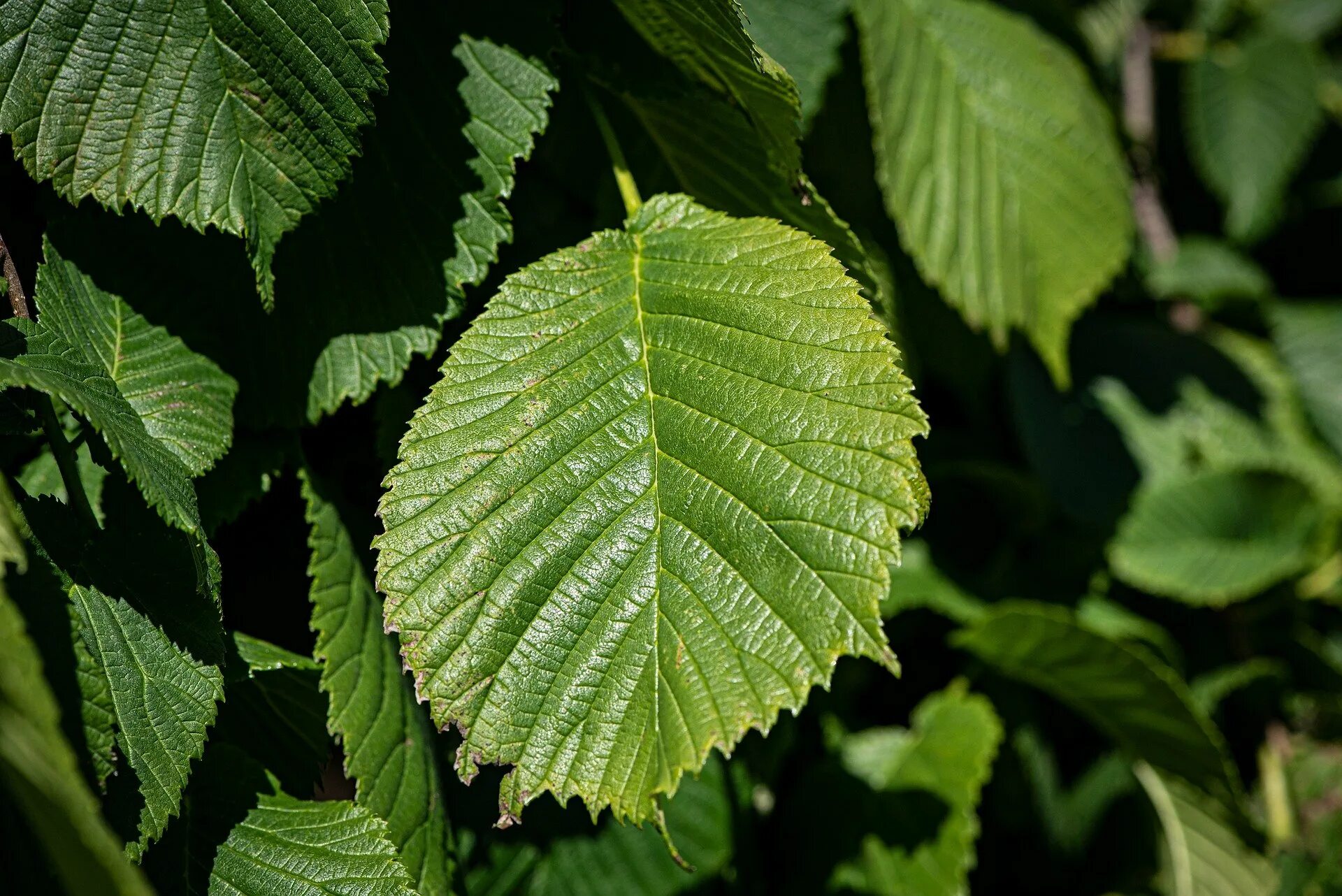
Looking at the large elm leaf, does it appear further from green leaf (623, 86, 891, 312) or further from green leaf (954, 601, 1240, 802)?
green leaf (954, 601, 1240, 802)

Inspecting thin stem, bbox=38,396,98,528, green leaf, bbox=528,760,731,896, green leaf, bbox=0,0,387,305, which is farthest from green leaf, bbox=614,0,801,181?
green leaf, bbox=528,760,731,896

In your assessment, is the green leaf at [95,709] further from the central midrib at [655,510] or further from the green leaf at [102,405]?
the central midrib at [655,510]

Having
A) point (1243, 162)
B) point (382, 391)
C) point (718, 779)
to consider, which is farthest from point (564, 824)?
point (1243, 162)

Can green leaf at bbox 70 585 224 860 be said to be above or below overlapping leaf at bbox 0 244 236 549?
below

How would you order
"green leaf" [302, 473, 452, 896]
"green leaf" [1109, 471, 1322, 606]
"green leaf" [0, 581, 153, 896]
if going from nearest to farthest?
"green leaf" [0, 581, 153, 896] < "green leaf" [302, 473, 452, 896] < "green leaf" [1109, 471, 1322, 606]

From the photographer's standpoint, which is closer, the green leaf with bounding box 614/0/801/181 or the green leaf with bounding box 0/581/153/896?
the green leaf with bounding box 0/581/153/896

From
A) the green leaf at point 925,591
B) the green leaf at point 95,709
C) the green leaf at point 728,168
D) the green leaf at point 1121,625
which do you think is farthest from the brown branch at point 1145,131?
the green leaf at point 95,709

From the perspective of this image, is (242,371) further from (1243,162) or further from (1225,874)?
(1243,162)

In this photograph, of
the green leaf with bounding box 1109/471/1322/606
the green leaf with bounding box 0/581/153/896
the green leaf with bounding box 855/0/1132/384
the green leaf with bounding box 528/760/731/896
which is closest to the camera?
the green leaf with bounding box 0/581/153/896

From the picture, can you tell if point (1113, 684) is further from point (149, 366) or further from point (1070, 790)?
point (149, 366)
